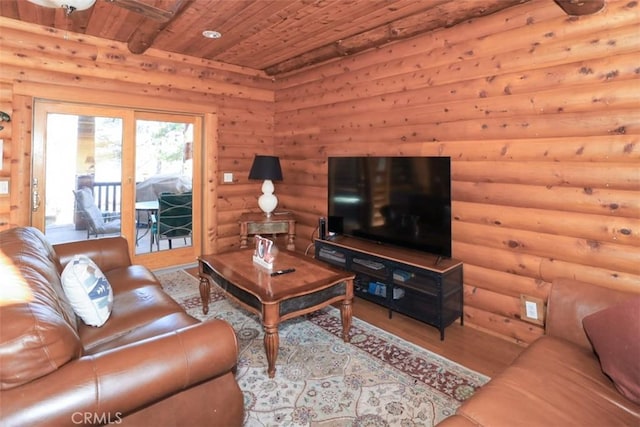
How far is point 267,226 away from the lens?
451 cm

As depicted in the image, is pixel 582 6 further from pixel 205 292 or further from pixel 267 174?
pixel 205 292

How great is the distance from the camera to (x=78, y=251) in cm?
273

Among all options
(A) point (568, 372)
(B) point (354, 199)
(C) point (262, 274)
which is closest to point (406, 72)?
(B) point (354, 199)

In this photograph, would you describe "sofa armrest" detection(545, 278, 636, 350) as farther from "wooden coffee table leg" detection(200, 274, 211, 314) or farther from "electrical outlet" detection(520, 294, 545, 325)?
"wooden coffee table leg" detection(200, 274, 211, 314)

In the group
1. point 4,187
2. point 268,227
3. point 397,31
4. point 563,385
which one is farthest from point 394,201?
point 4,187

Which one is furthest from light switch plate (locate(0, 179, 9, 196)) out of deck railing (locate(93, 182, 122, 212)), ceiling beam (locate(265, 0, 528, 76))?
ceiling beam (locate(265, 0, 528, 76))

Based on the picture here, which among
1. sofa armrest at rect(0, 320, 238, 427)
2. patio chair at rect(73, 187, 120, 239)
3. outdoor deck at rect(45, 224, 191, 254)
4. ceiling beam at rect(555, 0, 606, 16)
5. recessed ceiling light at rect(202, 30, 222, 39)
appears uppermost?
recessed ceiling light at rect(202, 30, 222, 39)

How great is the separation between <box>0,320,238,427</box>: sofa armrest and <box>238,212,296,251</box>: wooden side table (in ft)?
Result: 9.78

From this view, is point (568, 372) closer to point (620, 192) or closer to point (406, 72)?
point (620, 192)

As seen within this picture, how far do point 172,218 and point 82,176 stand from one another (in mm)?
1098

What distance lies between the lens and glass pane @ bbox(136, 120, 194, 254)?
4.37 meters

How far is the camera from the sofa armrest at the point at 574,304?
71.7 inches

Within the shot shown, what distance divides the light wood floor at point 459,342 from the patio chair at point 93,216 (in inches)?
119

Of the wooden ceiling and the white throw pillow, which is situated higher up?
the wooden ceiling
